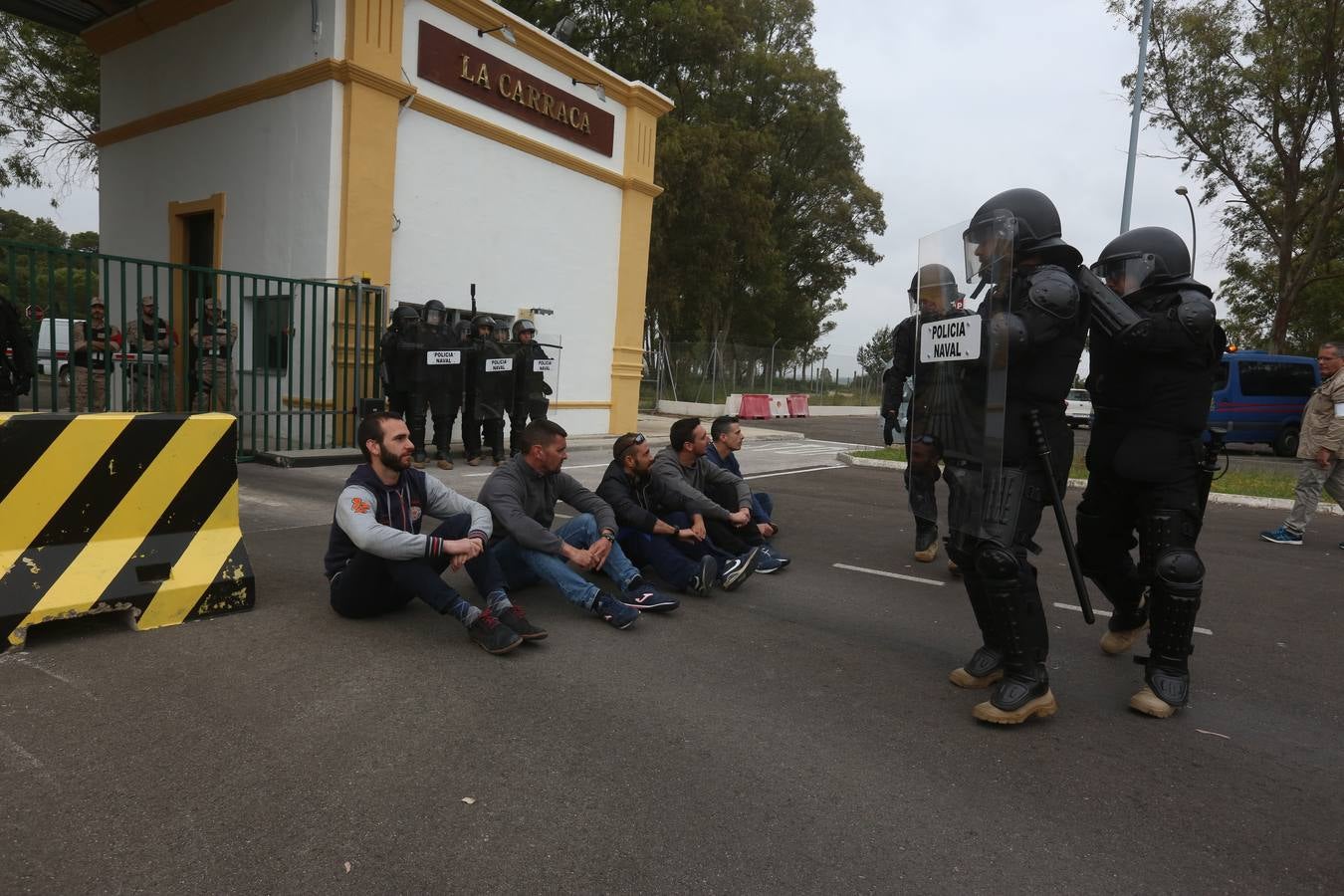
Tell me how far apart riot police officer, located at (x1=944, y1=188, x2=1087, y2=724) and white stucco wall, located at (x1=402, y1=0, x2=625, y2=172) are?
9916 mm

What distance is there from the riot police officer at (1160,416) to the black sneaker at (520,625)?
8.57ft

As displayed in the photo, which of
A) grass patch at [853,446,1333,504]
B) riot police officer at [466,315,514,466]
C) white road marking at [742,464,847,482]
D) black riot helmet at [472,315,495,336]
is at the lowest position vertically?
white road marking at [742,464,847,482]

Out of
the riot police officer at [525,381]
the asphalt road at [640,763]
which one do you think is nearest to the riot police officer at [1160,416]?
the asphalt road at [640,763]

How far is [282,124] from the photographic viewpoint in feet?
36.3

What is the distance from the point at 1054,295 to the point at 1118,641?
205 centimetres

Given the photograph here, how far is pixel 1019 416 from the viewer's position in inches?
135

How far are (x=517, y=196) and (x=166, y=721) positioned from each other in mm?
11002

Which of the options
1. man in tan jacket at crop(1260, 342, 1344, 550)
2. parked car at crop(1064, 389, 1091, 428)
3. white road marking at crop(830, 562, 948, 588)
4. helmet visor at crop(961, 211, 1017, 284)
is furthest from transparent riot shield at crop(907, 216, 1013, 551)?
parked car at crop(1064, 389, 1091, 428)

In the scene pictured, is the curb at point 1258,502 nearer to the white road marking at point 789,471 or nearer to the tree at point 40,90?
the white road marking at point 789,471

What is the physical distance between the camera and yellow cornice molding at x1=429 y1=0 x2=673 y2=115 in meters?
11.8

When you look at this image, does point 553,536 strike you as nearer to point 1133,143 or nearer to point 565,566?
point 565,566

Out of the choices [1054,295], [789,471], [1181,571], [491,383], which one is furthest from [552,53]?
[1181,571]

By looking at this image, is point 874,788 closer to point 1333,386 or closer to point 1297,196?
point 1333,386

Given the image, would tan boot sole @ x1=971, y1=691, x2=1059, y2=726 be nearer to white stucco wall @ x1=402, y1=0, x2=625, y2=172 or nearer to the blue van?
white stucco wall @ x1=402, y1=0, x2=625, y2=172
